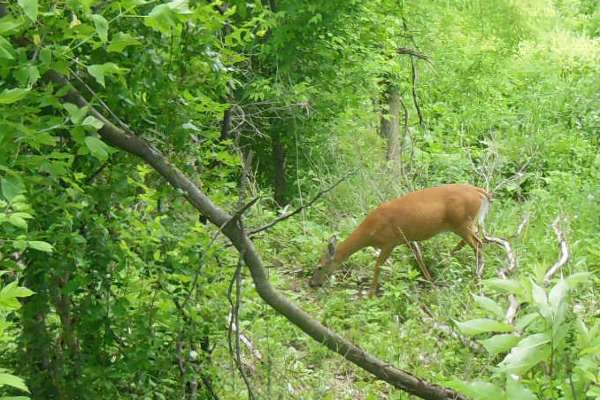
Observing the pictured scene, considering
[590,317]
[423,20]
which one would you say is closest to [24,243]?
[590,317]

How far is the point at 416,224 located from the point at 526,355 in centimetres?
632

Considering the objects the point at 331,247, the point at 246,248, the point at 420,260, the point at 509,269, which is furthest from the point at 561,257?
the point at 246,248

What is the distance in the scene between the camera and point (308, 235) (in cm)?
930

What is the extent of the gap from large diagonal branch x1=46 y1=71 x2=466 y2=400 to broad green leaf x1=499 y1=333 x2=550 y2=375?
1.63 metres

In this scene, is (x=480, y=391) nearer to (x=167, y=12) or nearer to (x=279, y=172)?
(x=167, y=12)

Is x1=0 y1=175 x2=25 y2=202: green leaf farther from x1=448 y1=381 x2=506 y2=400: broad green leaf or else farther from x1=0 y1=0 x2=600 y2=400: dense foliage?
x1=448 y1=381 x2=506 y2=400: broad green leaf

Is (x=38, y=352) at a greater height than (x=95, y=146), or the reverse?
(x=95, y=146)

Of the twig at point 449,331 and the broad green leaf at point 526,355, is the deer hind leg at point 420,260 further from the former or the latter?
the broad green leaf at point 526,355

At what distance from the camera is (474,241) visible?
27.8 feet

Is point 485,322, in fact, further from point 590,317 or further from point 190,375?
point 590,317

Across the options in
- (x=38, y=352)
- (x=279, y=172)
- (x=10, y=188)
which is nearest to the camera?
(x=10, y=188)

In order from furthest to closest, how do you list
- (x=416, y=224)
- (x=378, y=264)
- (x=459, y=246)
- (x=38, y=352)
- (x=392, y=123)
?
1. (x=392, y=123)
2. (x=459, y=246)
3. (x=416, y=224)
4. (x=378, y=264)
5. (x=38, y=352)

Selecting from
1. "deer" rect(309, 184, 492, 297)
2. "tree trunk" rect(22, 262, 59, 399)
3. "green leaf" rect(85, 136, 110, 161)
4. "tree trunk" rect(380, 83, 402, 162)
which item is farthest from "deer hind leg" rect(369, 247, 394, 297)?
"green leaf" rect(85, 136, 110, 161)

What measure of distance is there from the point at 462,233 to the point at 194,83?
17.1 ft
